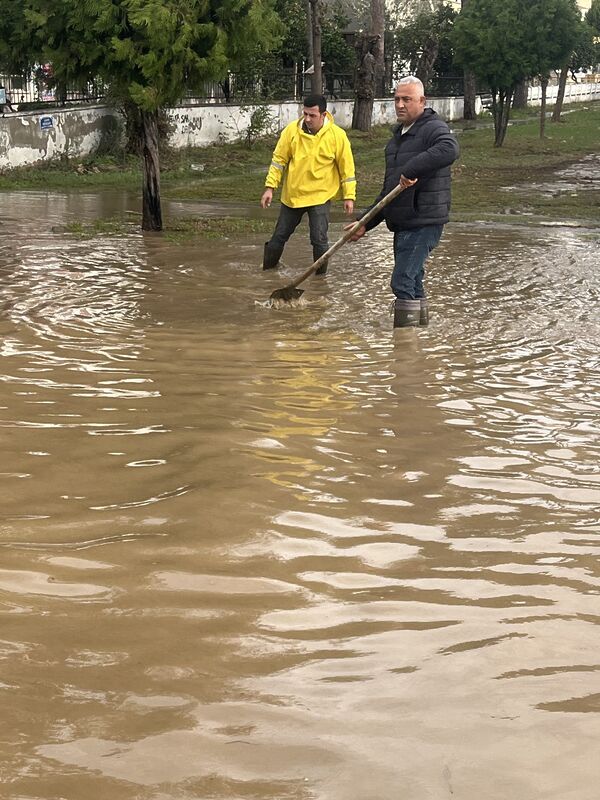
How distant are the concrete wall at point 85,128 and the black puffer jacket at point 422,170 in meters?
17.9

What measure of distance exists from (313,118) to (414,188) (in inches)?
97.2

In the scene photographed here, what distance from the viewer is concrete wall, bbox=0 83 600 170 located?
83.6ft

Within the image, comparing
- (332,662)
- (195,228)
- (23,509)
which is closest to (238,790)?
(332,662)

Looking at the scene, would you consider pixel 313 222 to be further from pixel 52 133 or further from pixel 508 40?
pixel 508 40

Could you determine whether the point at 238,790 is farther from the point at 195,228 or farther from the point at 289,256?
the point at 195,228

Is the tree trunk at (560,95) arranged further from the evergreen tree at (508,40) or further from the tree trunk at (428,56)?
the evergreen tree at (508,40)

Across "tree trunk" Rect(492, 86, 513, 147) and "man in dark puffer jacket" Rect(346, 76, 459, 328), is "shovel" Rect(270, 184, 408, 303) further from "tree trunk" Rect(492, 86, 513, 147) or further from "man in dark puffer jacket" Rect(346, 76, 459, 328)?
"tree trunk" Rect(492, 86, 513, 147)

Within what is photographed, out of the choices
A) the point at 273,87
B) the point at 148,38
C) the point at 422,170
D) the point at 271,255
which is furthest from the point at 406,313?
the point at 273,87

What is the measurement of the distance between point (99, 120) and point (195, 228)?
45.7 feet

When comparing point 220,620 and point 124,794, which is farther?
point 220,620

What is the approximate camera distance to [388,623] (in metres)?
3.52

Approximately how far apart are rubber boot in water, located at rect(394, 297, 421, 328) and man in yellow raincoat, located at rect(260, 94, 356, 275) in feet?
7.00

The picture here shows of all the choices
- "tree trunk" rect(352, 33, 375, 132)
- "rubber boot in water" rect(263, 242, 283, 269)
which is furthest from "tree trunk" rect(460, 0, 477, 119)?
"rubber boot in water" rect(263, 242, 283, 269)

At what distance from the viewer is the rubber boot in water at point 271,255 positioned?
1155 cm
